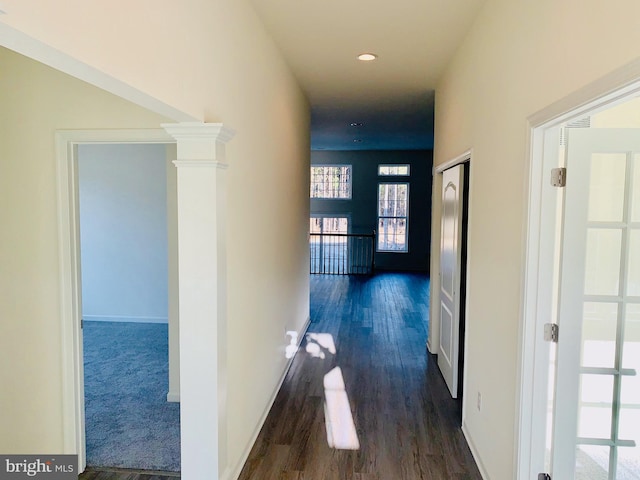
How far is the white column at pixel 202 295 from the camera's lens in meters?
2.02

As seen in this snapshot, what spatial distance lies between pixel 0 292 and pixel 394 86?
3857mm

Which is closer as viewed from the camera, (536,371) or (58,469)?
(536,371)

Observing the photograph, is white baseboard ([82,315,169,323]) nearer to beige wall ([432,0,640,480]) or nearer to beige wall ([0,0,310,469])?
beige wall ([0,0,310,469])

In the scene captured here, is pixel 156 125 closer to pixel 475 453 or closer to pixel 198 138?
pixel 198 138

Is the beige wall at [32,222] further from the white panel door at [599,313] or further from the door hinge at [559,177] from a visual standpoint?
the white panel door at [599,313]

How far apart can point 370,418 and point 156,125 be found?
256 centimetres

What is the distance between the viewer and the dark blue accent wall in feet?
36.8

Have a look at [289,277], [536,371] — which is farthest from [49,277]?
[536,371]

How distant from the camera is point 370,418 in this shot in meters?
3.35

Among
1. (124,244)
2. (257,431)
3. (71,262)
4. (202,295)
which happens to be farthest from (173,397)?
(124,244)

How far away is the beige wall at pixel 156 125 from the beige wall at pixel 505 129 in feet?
4.67

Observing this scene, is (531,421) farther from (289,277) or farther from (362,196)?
(362,196)

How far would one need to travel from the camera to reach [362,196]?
451 inches

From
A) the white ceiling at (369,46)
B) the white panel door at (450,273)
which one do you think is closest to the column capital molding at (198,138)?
the white ceiling at (369,46)
